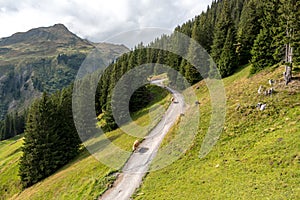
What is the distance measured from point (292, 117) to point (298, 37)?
11.5 meters

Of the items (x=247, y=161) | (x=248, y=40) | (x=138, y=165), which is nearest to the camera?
(x=247, y=161)

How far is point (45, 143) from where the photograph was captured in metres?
45.3

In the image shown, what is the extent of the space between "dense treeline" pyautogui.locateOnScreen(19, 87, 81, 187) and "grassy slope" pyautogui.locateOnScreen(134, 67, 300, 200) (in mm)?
24605

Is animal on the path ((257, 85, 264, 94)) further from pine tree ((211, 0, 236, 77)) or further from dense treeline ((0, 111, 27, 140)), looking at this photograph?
dense treeline ((0, 111, 27, 140))

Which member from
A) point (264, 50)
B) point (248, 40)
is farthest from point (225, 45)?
point (264, 50)

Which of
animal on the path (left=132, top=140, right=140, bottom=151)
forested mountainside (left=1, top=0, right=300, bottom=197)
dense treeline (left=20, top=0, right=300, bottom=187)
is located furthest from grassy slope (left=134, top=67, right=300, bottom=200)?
dense treeline (left=20, top=0, right=300, bottom=187)

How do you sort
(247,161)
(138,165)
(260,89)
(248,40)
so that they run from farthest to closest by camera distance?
(248,40), (260,89), (138,165), (247,161)

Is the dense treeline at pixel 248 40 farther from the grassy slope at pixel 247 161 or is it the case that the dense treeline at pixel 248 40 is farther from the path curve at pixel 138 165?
the path curve at pixel 138 165

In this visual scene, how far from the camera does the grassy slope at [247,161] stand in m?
19.3

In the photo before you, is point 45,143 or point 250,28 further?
point 250,28

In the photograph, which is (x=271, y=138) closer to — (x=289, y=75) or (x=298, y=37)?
(x=289, y=75)

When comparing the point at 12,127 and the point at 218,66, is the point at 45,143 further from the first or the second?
the point at 12,127

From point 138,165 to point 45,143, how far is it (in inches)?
902

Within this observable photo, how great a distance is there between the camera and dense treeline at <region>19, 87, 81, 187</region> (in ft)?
143
